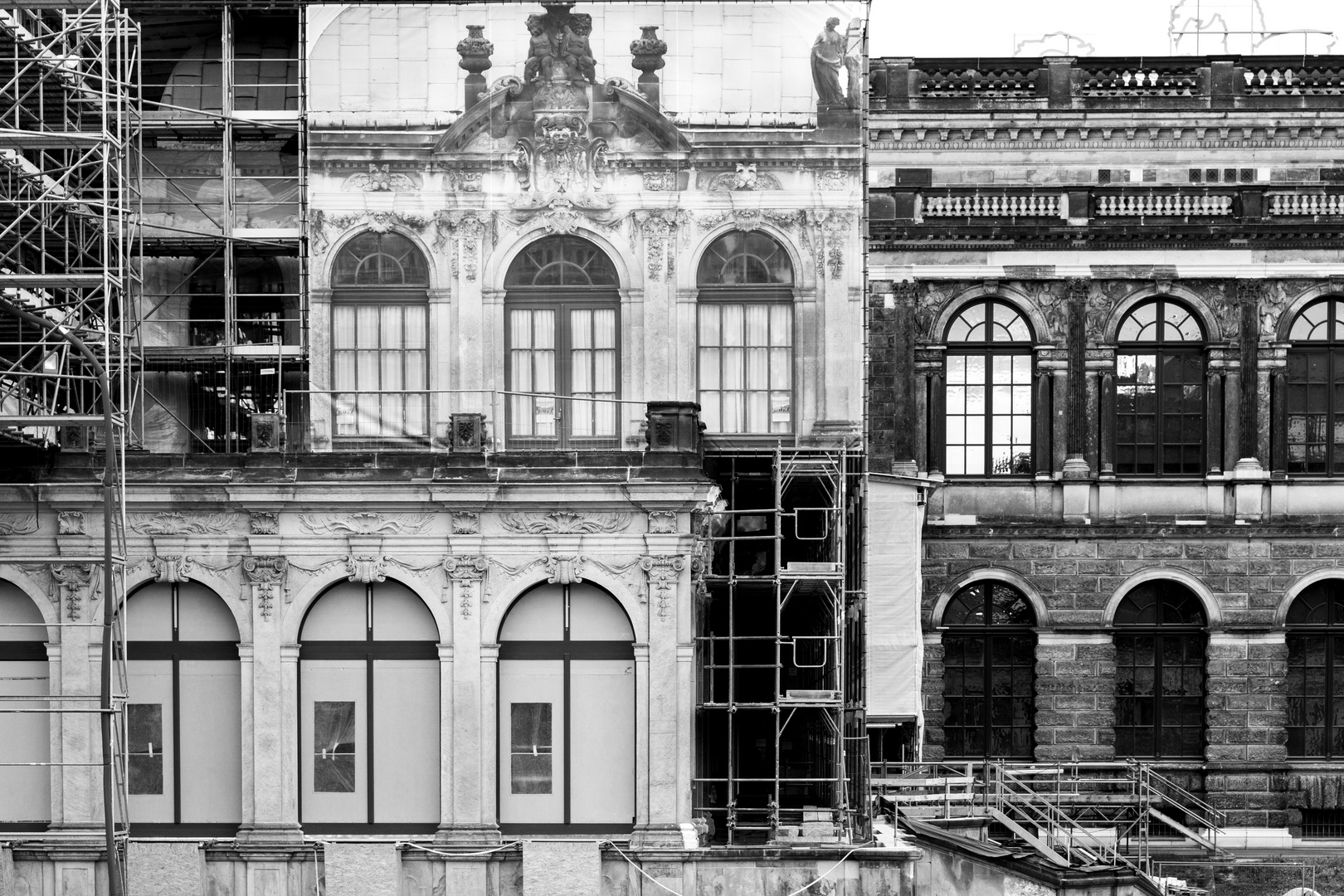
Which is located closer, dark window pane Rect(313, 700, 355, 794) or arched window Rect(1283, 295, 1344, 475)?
dark window pane Rect(313, 700, 355, 794)

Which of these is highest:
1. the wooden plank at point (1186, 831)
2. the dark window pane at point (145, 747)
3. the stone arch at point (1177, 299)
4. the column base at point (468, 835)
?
the stone arch at point (1177, 299)

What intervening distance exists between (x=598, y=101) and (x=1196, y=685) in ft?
56.5

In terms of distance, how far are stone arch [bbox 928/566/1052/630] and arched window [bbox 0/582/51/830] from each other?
17749mm

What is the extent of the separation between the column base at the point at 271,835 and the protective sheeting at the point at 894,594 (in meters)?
12.1

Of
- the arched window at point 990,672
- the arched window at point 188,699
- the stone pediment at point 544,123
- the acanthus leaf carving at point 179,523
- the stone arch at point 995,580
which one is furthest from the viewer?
the arched window at point 990,672

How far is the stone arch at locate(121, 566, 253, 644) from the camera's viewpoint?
3266 cm

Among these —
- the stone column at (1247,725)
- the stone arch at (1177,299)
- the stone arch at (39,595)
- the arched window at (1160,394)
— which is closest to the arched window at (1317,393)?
the stone arch at (1177,299)

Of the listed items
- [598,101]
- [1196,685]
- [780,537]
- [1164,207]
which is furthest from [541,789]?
[1164,207]

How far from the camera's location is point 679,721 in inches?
1265

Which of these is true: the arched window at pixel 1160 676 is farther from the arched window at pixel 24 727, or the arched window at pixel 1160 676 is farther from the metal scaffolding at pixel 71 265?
the arched window at pixel 24 727

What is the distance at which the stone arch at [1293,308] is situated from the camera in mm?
41375

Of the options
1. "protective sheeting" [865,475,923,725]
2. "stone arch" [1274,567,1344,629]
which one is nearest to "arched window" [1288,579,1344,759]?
"stone arch" [1274,567,1344,629]

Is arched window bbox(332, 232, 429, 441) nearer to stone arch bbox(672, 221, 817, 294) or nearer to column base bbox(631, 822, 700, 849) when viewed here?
stone arch bbox(672, 221, 817, 294)

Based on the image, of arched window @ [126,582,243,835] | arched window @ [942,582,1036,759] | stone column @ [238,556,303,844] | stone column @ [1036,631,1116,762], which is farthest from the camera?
arched window @ [942,582,1036,759]
